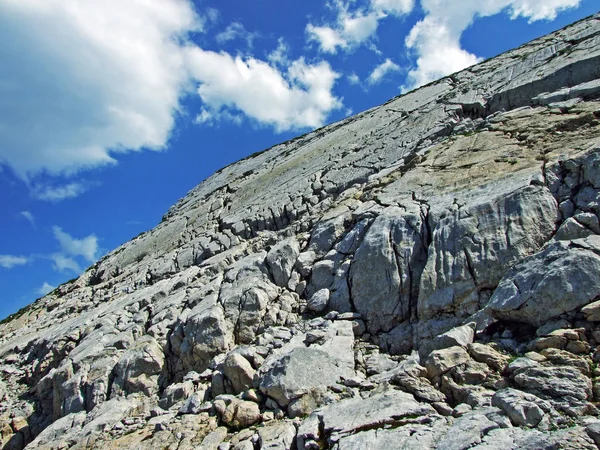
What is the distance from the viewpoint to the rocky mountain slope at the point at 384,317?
10438mm

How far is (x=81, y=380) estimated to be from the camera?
18625mm

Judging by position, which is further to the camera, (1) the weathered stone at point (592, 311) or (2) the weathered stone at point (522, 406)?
(1) the weathered stone at point (592, 311)

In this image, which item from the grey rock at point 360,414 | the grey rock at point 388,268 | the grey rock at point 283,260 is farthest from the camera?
the grey rock at point 283,260

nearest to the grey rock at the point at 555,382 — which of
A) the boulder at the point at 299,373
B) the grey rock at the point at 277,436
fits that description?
the boulder at the point at 299,373

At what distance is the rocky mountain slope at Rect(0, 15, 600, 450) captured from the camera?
1044 centimetres

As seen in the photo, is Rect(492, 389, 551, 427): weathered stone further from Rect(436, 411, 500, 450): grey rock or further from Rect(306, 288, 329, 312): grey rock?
Rect(306, 288, 329, 312): grey rock

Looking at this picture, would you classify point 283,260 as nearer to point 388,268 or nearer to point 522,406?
point 388,268

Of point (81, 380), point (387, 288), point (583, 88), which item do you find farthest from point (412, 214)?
point (81, 380)

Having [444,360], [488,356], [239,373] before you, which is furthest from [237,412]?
[488,356]

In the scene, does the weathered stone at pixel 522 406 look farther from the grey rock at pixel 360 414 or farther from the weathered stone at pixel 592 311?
the weathered stone at pixel 592 311

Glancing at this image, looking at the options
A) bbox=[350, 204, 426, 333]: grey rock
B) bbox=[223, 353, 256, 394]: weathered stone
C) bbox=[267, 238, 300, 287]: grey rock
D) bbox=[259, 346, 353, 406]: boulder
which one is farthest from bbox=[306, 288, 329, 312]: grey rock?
bbox=[223, 353, 256, 394]: weathered stone

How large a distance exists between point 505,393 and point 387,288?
7.17m

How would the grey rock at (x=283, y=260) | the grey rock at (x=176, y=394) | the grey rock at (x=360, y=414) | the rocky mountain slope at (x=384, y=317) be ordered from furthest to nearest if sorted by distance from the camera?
the grey rock at (x=283, y=260) < the grey rock at (x=176, y=394) < the rocky mountain slope at (x=384, y=317) < the grey rock at (x=360, y=414)

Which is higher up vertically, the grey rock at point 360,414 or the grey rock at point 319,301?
the grey rock at point 319,301
